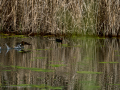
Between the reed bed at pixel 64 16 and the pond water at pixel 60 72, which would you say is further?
the reed bed at pixel 64 16

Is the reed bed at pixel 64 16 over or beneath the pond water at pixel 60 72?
over

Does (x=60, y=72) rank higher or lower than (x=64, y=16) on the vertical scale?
lower

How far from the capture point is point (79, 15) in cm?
1266

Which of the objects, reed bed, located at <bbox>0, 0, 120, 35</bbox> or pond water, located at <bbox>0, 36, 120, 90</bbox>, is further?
reed bed, located at <bbox>0, 0, 120, 35</bbox>

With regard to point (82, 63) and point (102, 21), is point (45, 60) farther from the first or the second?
point (102, 21)

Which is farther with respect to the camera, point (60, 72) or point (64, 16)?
point (64, 16)

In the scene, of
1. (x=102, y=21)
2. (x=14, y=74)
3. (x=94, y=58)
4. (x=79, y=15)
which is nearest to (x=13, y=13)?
(x=79, y=15)

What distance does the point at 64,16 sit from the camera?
42.7 ft

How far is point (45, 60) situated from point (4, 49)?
2267 millimetres

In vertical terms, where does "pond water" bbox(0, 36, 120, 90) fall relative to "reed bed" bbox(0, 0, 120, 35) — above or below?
below

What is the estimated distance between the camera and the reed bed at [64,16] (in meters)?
12.7

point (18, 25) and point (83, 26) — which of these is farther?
point (18, 25)

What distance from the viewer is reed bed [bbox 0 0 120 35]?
1269cm

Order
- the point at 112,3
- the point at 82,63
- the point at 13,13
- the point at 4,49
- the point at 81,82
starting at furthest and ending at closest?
the point at 13,13 < the point at 112,3 < the point at 4,49 < the point at 82,63 < the point at 81,82
